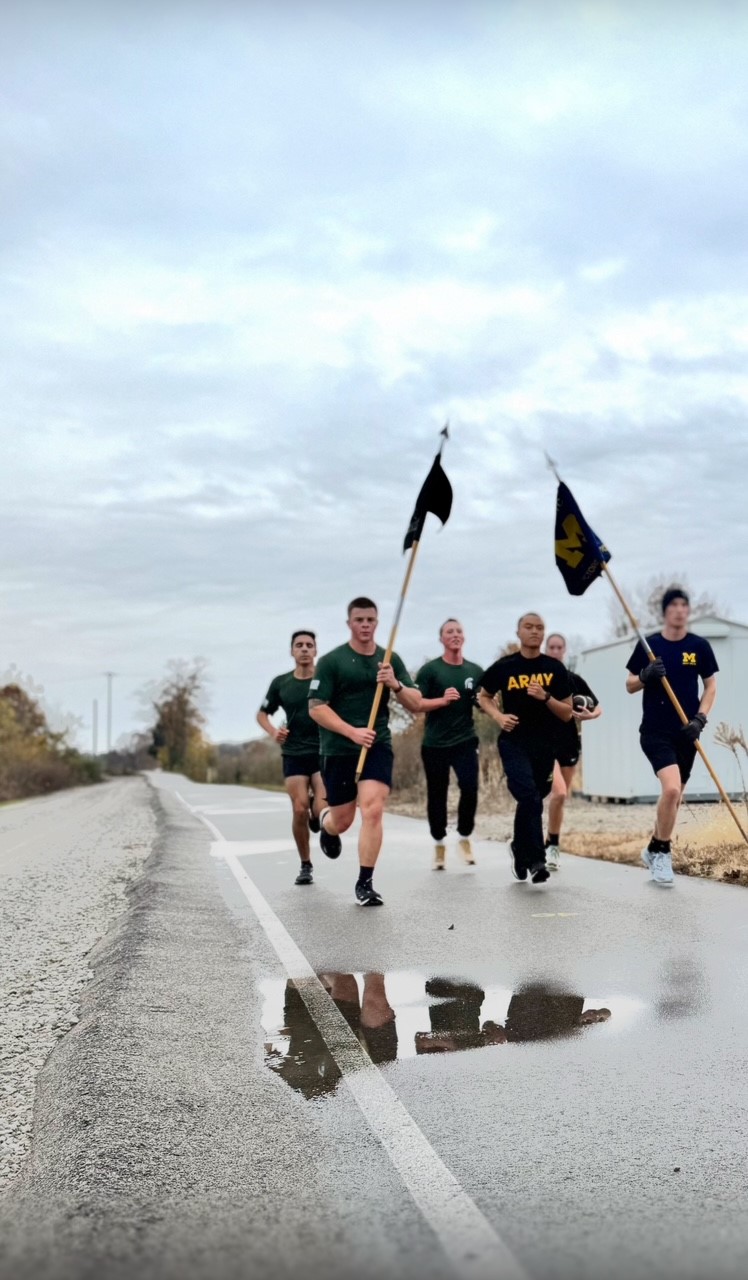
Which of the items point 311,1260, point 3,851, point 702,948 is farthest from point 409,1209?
point 3,851

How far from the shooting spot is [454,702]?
464 inches

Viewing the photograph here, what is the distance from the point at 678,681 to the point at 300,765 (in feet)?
10.9

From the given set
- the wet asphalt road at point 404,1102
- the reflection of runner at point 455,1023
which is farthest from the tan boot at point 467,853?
the reflection of runner at point 455,1023

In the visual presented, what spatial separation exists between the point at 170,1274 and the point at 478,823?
57.8ft

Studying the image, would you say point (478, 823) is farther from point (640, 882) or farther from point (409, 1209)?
point (409, 1209)

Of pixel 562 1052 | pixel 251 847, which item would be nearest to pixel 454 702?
pixel 251 847

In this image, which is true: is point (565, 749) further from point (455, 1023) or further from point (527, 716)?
point (455, 1023)

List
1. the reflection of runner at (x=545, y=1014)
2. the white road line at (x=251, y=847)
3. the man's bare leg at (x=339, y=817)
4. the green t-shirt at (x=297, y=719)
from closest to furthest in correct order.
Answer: the reflection of runner at (x=545, y=1014), the man's bare leg at (x=339, y=817), the green t-shirt at (x=297, y=719), the white road line at (x=251, y=847)

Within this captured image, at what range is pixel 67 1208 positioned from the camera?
3.24 m

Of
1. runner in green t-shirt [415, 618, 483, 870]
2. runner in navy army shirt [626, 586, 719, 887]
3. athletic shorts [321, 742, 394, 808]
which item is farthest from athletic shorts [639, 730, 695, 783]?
athletic shorts [321, 742, 394, 808]

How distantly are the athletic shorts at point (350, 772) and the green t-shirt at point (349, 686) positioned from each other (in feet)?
0.21

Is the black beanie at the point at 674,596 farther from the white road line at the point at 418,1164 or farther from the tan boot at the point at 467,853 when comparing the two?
the white road line at the point at 418,1164

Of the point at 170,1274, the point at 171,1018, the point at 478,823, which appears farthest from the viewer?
the point at 478,823

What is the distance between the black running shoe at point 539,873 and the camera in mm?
10039
